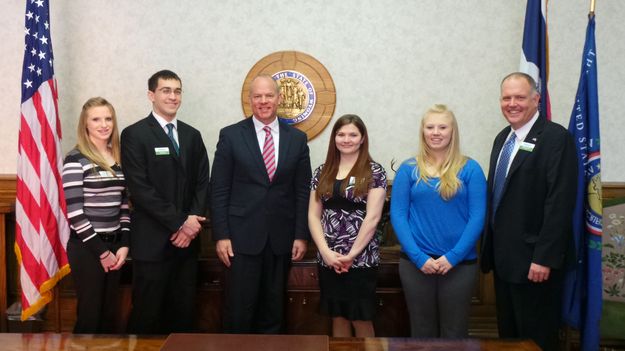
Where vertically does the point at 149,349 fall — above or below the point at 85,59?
below

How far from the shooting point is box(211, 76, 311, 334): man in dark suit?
3.00 metres

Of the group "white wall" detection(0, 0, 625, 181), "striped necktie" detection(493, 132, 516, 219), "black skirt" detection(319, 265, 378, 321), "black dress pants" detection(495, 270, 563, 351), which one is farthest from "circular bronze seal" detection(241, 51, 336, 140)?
"black dress pants" detection(495, 270, 563, 351)

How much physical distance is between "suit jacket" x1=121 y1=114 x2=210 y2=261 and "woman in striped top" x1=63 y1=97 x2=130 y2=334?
0.30 ft

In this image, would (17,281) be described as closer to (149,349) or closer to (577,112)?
(149,349)

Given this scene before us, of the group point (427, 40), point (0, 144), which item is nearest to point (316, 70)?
point (427, 40)

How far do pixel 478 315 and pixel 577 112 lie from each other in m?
1.54

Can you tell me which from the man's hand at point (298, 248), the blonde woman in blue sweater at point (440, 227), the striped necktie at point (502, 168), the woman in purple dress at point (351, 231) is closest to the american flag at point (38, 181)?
the man's hand at point (298, 248)

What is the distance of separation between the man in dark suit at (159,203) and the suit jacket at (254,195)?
0.18 meters

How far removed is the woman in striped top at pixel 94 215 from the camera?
9.46ft

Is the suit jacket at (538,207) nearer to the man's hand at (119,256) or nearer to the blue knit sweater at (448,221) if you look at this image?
the blue knit sweater at (448,221)

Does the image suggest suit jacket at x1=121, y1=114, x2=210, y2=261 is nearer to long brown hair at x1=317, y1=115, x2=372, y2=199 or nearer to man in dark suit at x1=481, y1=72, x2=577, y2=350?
long brown hair at x1=317, y1=115, x2=372, y2=199

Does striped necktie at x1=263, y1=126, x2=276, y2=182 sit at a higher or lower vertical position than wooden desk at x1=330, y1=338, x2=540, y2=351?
higher

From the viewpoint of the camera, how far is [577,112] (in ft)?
9.93

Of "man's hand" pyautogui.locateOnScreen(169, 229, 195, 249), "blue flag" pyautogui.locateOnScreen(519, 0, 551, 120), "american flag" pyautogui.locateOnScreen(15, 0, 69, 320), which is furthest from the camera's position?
"blue flag" pyautogui.locateOnScreen(519, 0, 551, 120)
